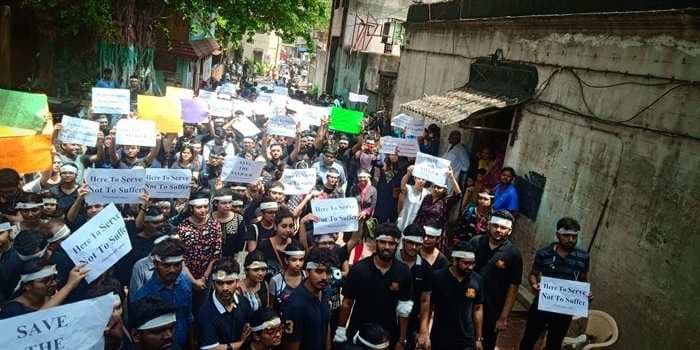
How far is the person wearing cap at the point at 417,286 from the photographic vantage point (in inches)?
179

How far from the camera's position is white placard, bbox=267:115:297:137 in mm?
8953

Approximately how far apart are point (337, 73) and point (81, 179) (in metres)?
25.1

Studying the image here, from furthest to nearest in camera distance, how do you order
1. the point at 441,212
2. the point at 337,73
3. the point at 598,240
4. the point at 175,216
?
the point at 337,73, the point at 441,212, the point at 598,240, the point at 175,216

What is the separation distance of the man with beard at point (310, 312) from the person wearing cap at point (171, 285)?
2.85 feet

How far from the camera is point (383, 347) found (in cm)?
368

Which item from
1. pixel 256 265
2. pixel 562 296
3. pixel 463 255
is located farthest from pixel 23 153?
pixel 562 296

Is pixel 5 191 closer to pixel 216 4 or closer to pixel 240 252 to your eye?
pixel 240 252

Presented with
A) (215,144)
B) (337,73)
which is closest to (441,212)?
(215,144)

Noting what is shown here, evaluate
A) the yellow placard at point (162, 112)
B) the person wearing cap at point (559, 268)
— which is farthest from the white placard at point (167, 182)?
the person wearing cap at point (559, 268)

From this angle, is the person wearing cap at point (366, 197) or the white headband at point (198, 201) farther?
the person wearing cap at point (366, 197)

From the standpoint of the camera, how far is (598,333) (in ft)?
18.5

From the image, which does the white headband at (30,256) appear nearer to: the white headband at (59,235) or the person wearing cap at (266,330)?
the white headband at (59,235)

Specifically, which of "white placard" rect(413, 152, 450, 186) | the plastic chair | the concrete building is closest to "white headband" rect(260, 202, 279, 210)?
"white placard" rect(413, 152, 450, 186)

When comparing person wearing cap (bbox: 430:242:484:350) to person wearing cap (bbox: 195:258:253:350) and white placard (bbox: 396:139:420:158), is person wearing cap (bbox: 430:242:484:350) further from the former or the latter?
white placard (bbox: 396:139:420:158)
